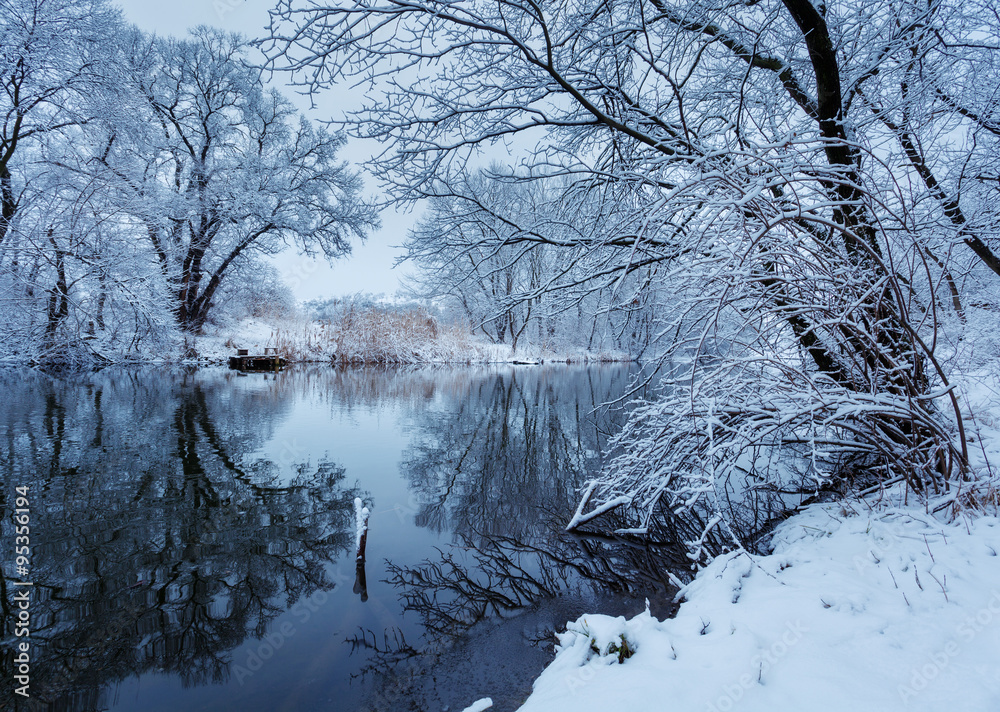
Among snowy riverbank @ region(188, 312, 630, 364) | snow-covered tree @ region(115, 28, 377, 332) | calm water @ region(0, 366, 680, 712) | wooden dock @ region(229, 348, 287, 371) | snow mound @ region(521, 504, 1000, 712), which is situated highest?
snow-covered tree @ region(115, 28, 377, 332)

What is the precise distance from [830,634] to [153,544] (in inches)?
139

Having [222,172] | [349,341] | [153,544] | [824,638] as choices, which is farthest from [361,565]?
[222,172]

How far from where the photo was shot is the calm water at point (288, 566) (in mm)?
1820

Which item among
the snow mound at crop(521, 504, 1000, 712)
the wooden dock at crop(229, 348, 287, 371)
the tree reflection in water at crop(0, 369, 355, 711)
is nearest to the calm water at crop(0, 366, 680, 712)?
the tree reflection in water at crop(0, 369, 355, 711)

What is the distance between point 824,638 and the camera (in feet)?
4.97

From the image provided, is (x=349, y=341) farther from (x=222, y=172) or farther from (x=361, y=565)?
(x=361, y=565)

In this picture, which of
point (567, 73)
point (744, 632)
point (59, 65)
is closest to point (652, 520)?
point (744, 632)

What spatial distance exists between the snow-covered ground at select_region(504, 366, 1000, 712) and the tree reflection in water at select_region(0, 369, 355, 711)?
4.57ft

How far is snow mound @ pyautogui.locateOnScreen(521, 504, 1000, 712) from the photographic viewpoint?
126 centimetres

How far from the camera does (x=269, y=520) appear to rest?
124 inches

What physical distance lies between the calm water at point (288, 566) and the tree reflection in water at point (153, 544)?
0.04 ft

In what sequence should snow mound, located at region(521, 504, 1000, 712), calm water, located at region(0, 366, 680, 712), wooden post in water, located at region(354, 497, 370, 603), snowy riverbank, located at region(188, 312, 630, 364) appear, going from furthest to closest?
snowy riverbank, located at region(188, 312, 630, 364) → wooden post in water, located at region(354, 497, 370, 603) → calm water, located at region(0, 366, 680, 712) → snow mound, located at region(521, 504, 1000, 712)

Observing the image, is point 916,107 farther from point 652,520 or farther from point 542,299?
point 652,520

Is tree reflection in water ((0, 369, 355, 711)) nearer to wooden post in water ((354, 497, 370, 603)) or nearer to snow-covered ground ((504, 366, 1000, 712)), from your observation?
wooden post in water ((354, 497, 370, 603))
